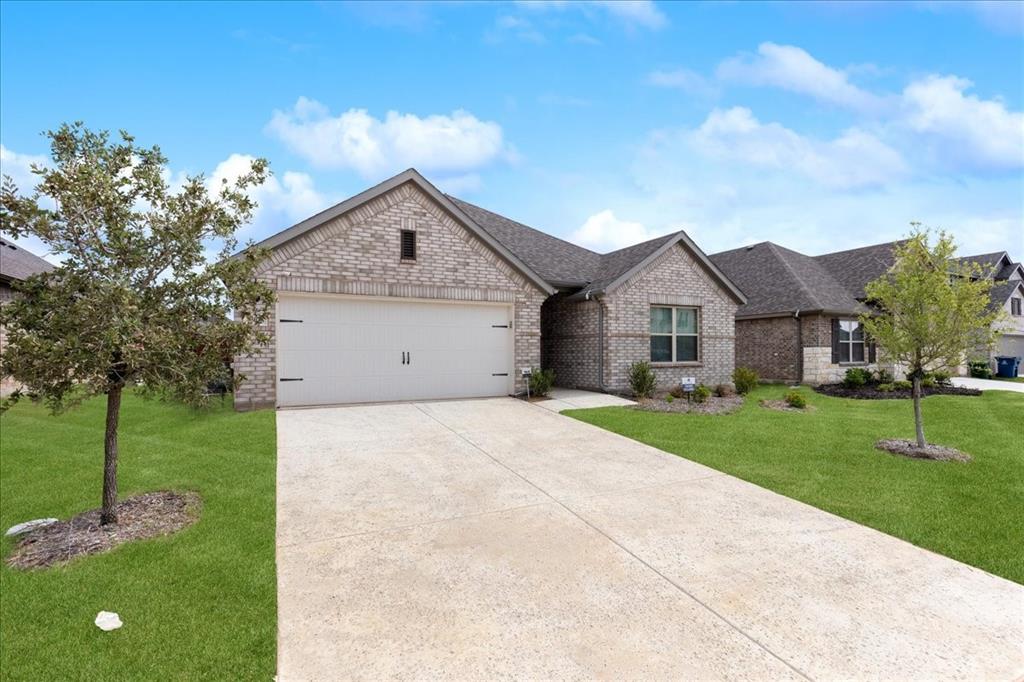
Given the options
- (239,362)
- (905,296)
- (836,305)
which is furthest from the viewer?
(836,305)

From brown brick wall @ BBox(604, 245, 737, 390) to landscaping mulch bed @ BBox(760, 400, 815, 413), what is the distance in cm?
293

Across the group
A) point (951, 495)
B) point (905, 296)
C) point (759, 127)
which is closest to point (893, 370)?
point (759, 127)

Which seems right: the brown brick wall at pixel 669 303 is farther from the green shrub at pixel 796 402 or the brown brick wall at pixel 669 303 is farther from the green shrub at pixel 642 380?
the green shrub at pixel 796 402

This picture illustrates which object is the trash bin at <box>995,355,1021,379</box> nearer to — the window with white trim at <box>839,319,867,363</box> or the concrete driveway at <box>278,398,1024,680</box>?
the window with white trim at <box>839,319,867,363</box>

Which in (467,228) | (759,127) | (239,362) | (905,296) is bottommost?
(239,362)

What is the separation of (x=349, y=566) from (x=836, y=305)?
21277 millimetres

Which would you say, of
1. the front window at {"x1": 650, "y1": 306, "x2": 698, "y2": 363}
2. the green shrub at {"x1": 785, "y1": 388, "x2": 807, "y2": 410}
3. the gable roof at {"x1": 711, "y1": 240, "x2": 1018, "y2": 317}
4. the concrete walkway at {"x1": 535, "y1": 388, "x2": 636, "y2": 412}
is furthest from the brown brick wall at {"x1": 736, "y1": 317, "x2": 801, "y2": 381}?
the concrete walkway at {"x1": 535, "y1": 388, "x2": 636, "y2": 412}

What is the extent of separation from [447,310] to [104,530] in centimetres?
934

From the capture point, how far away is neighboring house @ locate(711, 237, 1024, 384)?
19016mm

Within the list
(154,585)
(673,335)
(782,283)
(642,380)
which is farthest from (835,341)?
(154,585)

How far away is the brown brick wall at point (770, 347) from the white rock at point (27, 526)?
21.6m

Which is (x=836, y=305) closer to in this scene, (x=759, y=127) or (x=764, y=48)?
(x=759, y=127)

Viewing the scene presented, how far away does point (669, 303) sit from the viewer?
16297mm

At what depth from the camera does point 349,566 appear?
420 centimetres
